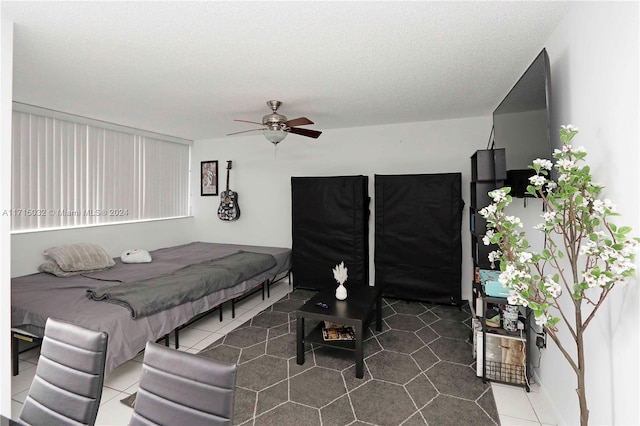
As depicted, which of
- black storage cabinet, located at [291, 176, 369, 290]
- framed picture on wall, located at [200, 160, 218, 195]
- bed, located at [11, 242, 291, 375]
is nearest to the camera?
bed, located at [11, 242, 291, 375]

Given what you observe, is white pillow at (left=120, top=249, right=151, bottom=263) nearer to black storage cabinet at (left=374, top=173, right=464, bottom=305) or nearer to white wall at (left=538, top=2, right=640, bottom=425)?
black storage cabinet at (left=374, top=173, right=464, bottom=305)

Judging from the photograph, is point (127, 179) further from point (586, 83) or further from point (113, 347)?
point (586, 83)

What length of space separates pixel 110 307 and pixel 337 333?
190 cm

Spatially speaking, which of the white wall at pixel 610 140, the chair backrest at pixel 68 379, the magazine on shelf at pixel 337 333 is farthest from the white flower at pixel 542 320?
the magazine on shelf at pixel 337 333

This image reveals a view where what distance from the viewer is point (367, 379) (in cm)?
252

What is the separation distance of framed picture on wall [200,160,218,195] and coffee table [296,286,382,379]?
343 cm

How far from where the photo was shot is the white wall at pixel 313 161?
14.1 ft

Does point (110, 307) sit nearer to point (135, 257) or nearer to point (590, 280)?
point (135, 257)

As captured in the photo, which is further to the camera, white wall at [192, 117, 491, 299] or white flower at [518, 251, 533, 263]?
white wall at [192, 117, 491, 299]

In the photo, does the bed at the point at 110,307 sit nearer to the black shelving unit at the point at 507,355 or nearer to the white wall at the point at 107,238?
the white wall at the point at 107,238

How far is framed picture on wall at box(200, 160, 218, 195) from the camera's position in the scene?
5745 mm

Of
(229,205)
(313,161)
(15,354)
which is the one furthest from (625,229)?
(229,205)

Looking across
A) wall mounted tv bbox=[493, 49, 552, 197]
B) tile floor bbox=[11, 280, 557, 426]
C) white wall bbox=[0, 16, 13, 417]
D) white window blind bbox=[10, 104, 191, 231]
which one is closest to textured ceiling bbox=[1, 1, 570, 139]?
white wall bbox=[0, 16, 13, 417]

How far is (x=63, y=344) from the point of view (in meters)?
1.32
